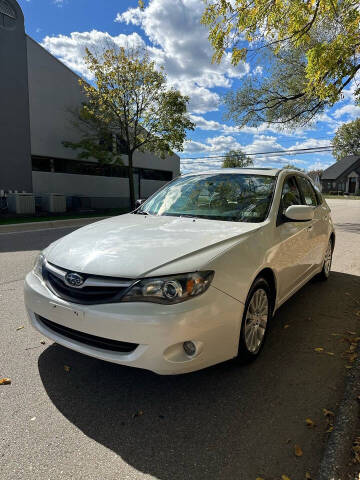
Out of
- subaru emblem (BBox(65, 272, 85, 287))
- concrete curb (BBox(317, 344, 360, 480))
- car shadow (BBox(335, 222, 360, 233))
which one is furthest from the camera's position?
car shadow (BBox(335, 222, 360, 233))

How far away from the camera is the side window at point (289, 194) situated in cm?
360

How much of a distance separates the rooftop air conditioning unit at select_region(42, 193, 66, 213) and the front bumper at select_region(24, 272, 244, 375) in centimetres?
1652

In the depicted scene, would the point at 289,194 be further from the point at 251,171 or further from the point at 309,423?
the point at 309,423

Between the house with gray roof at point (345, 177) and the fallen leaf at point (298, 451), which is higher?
the house with gray roof at point (345, 177)

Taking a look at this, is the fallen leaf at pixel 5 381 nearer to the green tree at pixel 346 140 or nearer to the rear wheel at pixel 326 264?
the rear wheel at pixel 326 264

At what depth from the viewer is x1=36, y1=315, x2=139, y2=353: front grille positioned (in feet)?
7.53

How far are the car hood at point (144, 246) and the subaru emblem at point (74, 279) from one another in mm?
38

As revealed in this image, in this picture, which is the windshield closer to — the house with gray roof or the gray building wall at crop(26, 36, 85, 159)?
the gray building wall at crop(26, 36, 85, 159)

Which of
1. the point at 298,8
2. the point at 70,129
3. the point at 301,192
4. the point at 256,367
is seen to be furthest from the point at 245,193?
the point at 70,129

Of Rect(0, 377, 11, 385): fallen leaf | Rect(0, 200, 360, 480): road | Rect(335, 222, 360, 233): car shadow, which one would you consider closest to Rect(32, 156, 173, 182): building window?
Rect(335, 222, 360, 233): car shadow

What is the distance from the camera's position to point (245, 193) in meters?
3.59

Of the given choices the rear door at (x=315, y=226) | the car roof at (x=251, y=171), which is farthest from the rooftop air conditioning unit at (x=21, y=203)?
the rear door at (x=315, y=226)

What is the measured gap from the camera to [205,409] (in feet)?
7.83

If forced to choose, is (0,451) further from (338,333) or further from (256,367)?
(338,333)
